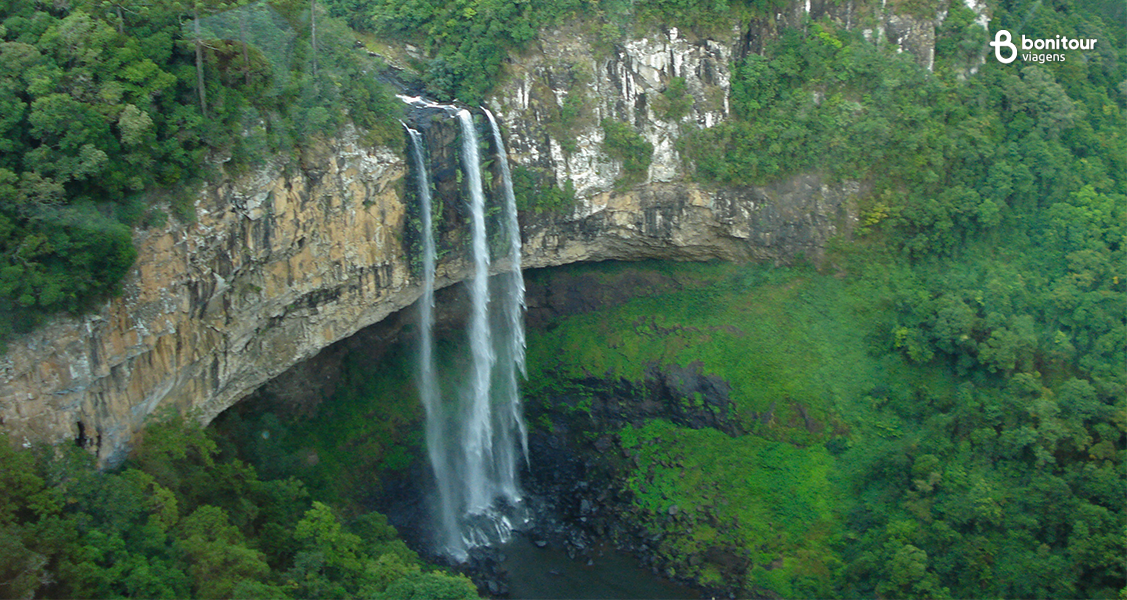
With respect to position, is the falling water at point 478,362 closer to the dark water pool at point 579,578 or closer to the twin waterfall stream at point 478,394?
the twin waterfall stream at point 478,394

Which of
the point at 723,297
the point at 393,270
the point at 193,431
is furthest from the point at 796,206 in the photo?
the point at 193,431

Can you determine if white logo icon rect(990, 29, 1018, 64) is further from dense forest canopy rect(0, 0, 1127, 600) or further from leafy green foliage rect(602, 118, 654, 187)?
leafy green foliage rect(602, 118, 654, 187)

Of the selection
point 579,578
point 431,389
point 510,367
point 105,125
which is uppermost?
point 105,125

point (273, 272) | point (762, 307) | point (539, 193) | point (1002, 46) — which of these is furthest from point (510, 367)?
point (1002, 46)

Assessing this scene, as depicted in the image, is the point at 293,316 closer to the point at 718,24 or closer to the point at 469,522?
the point at 469,522

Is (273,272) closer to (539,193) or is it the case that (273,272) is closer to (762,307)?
(539,193)

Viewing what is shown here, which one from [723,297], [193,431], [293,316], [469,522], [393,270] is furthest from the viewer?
[723,297]
